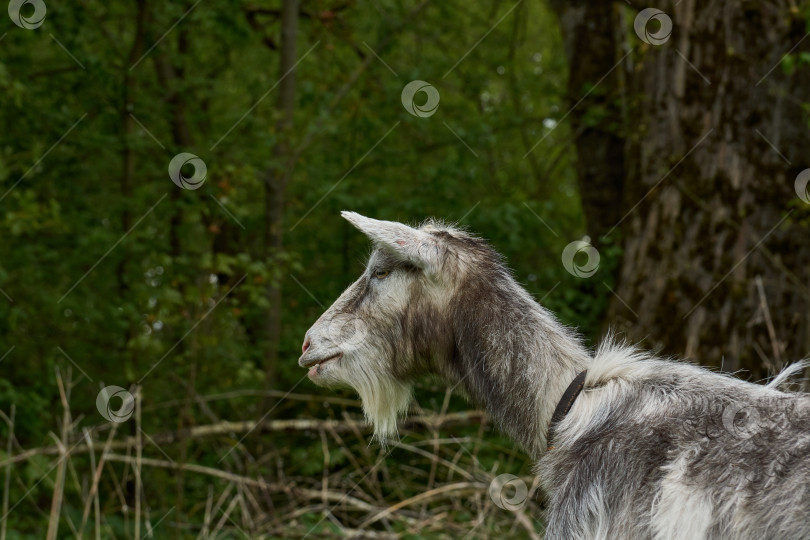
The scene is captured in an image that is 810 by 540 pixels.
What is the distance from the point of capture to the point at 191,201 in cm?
827

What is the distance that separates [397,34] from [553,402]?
787 cm

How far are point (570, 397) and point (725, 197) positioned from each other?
4185mm

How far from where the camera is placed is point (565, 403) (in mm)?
3326

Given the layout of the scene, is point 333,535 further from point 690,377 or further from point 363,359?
point 690,377

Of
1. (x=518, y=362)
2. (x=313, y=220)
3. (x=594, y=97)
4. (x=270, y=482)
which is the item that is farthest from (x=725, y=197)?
(x=313, y=220)

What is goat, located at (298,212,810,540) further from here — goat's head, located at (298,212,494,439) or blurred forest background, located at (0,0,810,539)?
blurred forest background, located at (0,0,810,539)

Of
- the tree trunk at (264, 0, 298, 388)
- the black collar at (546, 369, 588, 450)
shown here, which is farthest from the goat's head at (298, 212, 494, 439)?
the tree trunk at (264, 0, 298, 388)

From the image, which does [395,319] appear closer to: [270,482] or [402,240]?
[402,240]

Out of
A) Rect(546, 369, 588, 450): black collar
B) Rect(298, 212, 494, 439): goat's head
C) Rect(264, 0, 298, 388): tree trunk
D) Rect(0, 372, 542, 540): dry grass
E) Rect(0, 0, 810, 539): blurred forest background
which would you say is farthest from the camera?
Rect(264, 0, 298, 388): tree trunk

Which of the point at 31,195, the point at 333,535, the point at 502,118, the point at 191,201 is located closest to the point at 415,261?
the point at 333,535

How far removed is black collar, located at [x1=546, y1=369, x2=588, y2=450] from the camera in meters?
3.32

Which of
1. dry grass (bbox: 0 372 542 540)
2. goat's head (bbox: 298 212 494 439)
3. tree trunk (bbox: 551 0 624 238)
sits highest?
tree trunk (bbox: 551 0 624 238)

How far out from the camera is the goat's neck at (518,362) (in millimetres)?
3439

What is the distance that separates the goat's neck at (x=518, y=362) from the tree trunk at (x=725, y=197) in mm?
3591
